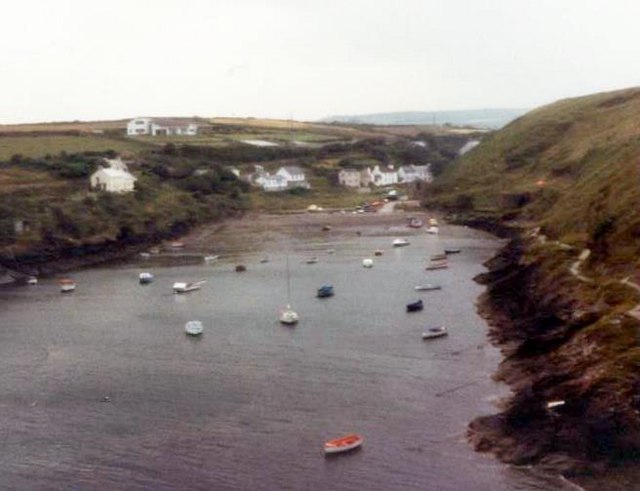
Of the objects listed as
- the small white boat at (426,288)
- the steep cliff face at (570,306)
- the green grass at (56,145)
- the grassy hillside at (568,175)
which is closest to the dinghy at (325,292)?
the small white boat at (426,288)

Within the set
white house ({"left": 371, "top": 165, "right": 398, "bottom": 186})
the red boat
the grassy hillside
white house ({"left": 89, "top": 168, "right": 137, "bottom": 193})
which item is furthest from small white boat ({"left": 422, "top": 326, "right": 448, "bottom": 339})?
white house ({"left": 371, "top": 165, "right": 398, "bottom": 186})

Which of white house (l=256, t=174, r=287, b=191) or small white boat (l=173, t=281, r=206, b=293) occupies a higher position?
white house (l=256, t=174, r=287, b=191)

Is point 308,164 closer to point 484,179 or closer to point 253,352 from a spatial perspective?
point 484,179

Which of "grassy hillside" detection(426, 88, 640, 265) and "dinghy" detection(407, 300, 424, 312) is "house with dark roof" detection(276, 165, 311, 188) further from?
"dinghy" detection(407, 300, 424, 312)

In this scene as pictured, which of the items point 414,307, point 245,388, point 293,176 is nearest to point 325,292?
point 414,307

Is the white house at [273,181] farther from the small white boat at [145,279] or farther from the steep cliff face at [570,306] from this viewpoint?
the small white boat at [145,279]

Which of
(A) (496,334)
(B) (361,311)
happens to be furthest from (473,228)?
(A) (496,334)

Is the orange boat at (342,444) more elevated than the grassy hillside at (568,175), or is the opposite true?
the grassy hillside at (568,175)
